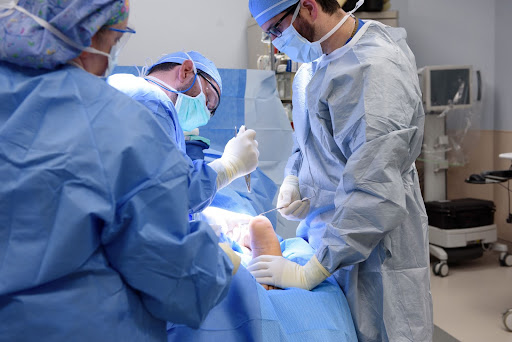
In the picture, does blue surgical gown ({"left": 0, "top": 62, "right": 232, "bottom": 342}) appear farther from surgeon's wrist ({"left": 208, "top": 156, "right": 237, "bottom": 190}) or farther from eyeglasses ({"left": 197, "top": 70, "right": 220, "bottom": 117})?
eyeglasses ({"left": 197, "top": 70, "right": 220, "bottom": 117})

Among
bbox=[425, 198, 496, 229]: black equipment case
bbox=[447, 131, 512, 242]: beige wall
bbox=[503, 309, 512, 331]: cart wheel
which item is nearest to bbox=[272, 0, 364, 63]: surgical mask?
bbox=[503, 309, 512, 331]: cart wheel

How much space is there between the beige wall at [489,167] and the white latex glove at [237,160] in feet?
8.97

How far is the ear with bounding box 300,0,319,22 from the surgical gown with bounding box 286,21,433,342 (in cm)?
13

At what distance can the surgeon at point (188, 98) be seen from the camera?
1.40m

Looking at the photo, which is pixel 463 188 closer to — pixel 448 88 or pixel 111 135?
pixel 448 88

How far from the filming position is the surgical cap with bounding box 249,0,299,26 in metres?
1.38

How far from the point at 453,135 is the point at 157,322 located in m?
3.43

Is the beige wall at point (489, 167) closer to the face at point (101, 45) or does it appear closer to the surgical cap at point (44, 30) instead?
the face at point (101, 45)

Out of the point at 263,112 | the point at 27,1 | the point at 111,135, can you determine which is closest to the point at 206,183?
the point at 111,135

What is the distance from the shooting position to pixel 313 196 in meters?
1.55

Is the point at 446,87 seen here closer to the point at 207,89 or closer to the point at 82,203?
the point at 207,89

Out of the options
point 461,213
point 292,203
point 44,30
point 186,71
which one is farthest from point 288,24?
point 461,213

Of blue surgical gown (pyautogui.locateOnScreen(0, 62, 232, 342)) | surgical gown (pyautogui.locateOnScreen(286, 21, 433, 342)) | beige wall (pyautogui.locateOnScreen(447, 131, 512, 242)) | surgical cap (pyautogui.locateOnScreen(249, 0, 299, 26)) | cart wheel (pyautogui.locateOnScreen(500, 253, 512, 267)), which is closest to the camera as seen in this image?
blue surgical gown (pyautogui.locateOnScreen(0, 62, 232, 342))

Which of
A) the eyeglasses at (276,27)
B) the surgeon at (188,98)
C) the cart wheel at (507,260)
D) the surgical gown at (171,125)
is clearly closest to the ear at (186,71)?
the surgeon at (188,98)
